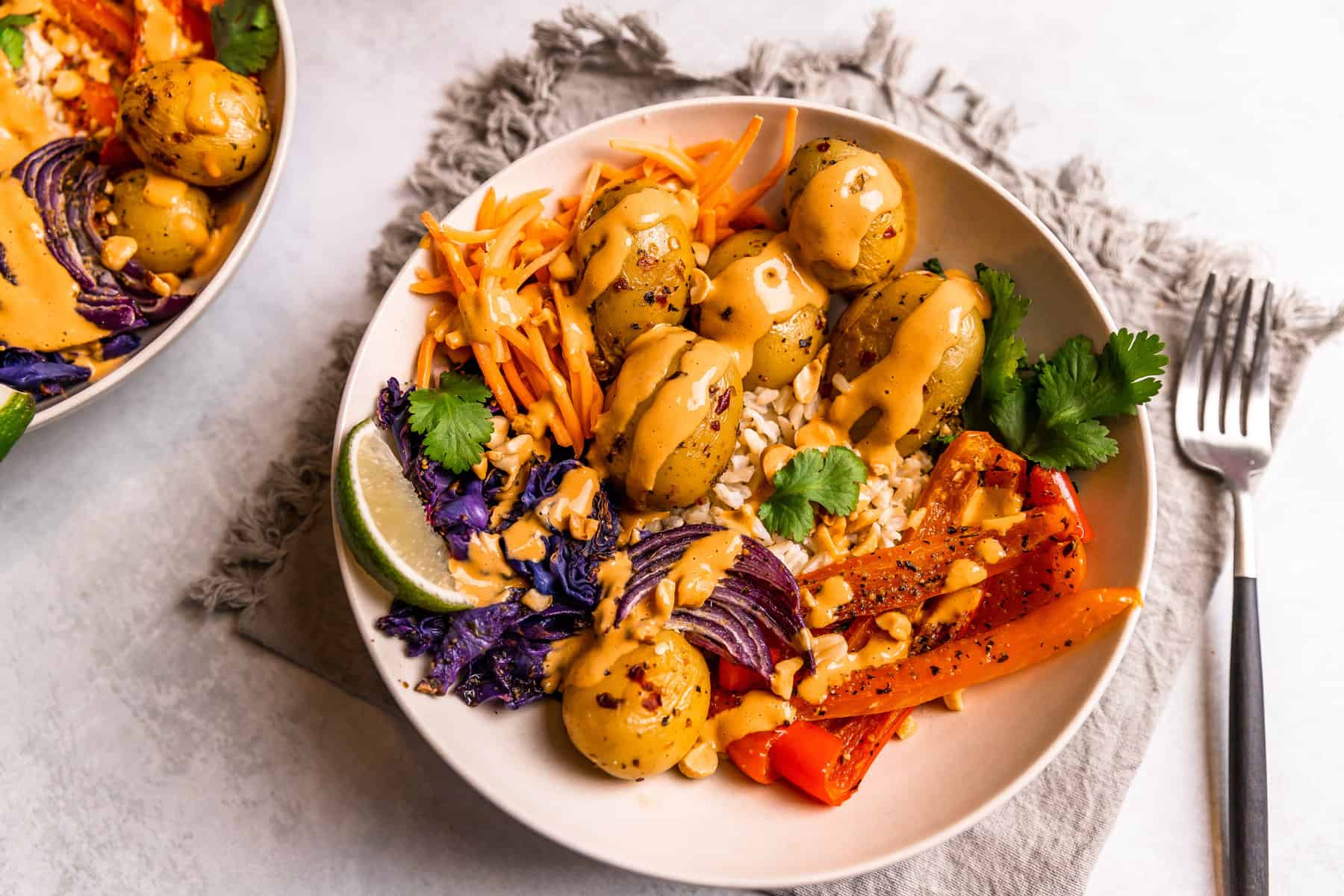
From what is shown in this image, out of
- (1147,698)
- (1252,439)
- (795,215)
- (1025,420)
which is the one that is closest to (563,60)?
(795,215)

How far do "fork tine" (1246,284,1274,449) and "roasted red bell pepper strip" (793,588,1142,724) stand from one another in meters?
0.81

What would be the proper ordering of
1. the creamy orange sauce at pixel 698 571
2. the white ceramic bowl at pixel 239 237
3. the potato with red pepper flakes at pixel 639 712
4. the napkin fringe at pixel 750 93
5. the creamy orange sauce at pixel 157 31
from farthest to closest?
the napkin fringe at pixel 750 93, the creamy orange sauce at pixel 157 31, the white ceramic bowl at pixel 239 237, the creamy orange sauce at pixel 698 571, the potato with red pepper flakes at pixel 639 712

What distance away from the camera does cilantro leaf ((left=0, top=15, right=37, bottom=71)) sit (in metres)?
2.42

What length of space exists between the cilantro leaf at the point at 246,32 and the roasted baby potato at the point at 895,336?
1.65 meters

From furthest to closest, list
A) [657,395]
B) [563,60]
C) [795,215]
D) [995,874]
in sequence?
1. [563,60]
2. [995,874]
3. [795,215]
4. [657,395]

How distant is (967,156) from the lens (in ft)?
9.14

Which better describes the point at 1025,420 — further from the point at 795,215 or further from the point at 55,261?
the point at 55,261

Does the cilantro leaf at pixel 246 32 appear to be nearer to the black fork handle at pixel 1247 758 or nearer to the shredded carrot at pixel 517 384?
the shredded carrot at pixel 517 384

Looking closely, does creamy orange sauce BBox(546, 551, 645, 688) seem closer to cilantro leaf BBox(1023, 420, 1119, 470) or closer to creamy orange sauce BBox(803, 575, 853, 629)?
creamy orange sauce BBox(803, 575, 853, 629)

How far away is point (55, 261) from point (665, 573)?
169 centimetres

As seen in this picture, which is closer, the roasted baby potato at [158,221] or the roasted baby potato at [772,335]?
the roasted baby potato at [772,335]

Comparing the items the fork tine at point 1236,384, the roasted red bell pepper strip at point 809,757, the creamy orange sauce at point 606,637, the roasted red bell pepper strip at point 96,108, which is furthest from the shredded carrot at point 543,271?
the fork tine at point 1236,384

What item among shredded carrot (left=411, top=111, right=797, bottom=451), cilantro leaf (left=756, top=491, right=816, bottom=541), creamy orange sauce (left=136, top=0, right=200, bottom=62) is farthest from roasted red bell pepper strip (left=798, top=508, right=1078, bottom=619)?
creamy orange sauce (left=136, top=0, right=200, bottom=62)

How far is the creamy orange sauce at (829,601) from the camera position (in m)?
2.14
